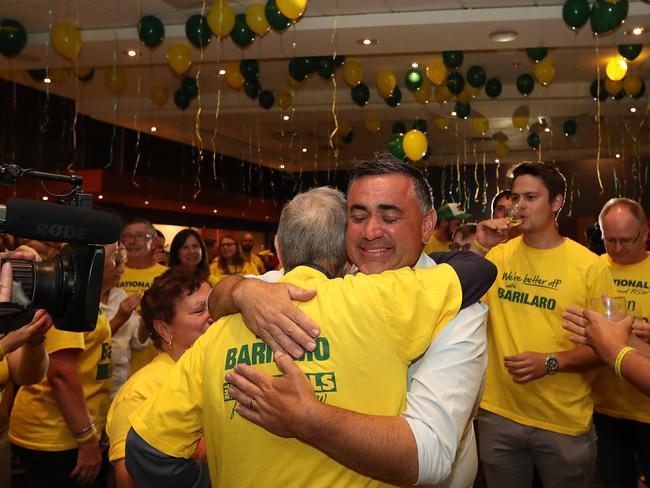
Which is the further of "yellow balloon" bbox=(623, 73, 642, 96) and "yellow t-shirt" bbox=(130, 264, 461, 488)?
"yellow balloon" bbox=(623, 73, 642, 96)

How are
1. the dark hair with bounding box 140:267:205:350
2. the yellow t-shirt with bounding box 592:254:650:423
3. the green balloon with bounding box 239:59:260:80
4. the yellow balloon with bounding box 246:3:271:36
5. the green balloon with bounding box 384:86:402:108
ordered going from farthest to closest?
1. the green balloon with bounding box 384:86:402:108
2. the green balloon with bounding box 239:59:260:80
3. the yellow balloon with bounding box 246:3:271:36
4. the yellow t-shirt with bounding box 592:254:650:423
5. the dark hair with bounding box 140:267:205:350

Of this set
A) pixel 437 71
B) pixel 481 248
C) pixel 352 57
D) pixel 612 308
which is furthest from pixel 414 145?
pixel 612 308

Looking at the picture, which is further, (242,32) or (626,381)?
(242,32)

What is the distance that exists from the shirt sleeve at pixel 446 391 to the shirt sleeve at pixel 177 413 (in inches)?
17.0

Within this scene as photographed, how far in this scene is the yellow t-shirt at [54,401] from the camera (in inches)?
96.2

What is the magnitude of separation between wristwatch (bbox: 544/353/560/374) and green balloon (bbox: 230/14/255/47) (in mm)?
3637

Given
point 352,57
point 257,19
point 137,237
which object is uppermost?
point 352,57

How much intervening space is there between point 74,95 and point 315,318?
839 centimetres

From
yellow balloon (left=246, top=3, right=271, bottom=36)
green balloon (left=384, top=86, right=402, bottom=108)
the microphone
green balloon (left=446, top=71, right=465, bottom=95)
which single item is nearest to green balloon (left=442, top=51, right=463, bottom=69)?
green balloon (left=446, top=71, right=465, bottom=95)

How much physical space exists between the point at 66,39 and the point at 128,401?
424 centimetres

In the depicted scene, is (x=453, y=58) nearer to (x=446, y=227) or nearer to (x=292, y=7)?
(x=446, y=227)

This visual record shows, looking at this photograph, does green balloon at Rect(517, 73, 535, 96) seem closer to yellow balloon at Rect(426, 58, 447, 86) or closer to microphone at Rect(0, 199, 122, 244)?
yellow balloon at Rect(426, 58, 447, 86)

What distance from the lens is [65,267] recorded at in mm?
1235

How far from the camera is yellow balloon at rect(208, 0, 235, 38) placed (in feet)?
16.0
